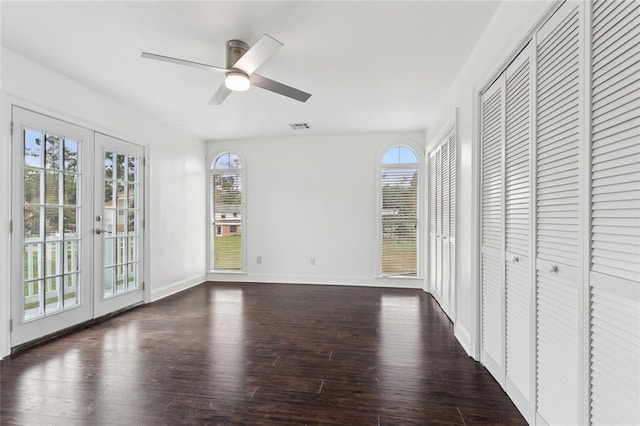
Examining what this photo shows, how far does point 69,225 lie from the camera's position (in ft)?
10.4

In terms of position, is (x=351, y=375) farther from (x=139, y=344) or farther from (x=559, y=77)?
(x=559, y=77)

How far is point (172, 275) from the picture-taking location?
479 cm

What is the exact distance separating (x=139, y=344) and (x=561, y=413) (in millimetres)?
3155

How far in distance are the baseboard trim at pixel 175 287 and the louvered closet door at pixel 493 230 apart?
409cm

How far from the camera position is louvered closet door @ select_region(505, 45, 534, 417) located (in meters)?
1.77

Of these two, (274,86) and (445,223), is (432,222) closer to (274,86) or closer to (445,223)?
(445,223)

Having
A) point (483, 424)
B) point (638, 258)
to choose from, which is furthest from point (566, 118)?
point (483, 424)

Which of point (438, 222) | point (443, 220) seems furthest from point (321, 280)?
point (443, 220)

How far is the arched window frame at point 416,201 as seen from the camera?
16.7ft

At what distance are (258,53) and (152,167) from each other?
118 inches

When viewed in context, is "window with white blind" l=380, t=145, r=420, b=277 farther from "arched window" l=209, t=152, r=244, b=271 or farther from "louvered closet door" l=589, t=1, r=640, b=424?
"louvered closet door" l=589, t=1, r=640, b=424

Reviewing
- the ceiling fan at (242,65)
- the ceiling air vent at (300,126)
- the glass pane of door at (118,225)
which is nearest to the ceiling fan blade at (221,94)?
the ceiling fan at (242,65)

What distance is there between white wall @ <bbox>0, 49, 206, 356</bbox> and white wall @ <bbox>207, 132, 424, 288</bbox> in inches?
27.1

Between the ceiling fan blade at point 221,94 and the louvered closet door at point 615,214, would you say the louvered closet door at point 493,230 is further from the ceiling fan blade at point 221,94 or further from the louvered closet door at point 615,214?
the ceiling fan blade at point 221,94
